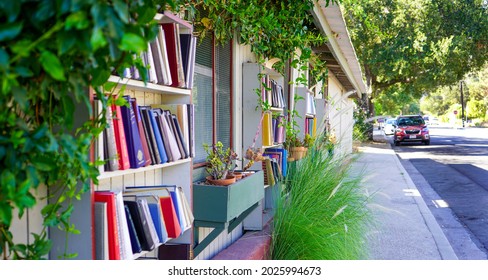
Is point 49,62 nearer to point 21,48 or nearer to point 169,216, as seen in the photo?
point 21,48

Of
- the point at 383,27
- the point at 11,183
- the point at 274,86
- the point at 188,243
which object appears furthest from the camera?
the point at 383,27

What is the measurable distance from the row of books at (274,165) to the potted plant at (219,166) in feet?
2.46

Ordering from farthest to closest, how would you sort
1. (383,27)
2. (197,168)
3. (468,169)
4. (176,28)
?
1. (383,27)
2. (468,169)
3. (197,168)
4. (176,28)

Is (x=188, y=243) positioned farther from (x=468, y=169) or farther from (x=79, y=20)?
(x=468, y=169)

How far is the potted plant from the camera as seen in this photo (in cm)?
339

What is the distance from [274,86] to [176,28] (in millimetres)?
2559

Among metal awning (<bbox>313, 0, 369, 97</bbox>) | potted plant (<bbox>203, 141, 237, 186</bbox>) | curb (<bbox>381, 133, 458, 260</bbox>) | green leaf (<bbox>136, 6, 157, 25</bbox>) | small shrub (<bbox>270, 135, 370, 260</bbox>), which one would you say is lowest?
curb (<bbox>381, 133, 458, 260</bbox>)

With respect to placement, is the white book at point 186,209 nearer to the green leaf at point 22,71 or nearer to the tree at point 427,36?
the green leaf at point 22,71

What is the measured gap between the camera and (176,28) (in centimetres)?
263

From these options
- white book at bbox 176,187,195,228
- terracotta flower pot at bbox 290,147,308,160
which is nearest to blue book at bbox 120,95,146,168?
white book at bbox 176,187,195,228

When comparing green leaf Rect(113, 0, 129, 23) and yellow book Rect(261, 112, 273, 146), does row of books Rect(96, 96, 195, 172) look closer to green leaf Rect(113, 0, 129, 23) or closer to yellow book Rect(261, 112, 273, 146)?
green leaf Rect(113, 0, 129, 23)

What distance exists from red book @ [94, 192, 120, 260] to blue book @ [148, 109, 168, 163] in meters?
0.51

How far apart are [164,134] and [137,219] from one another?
1.64ft
